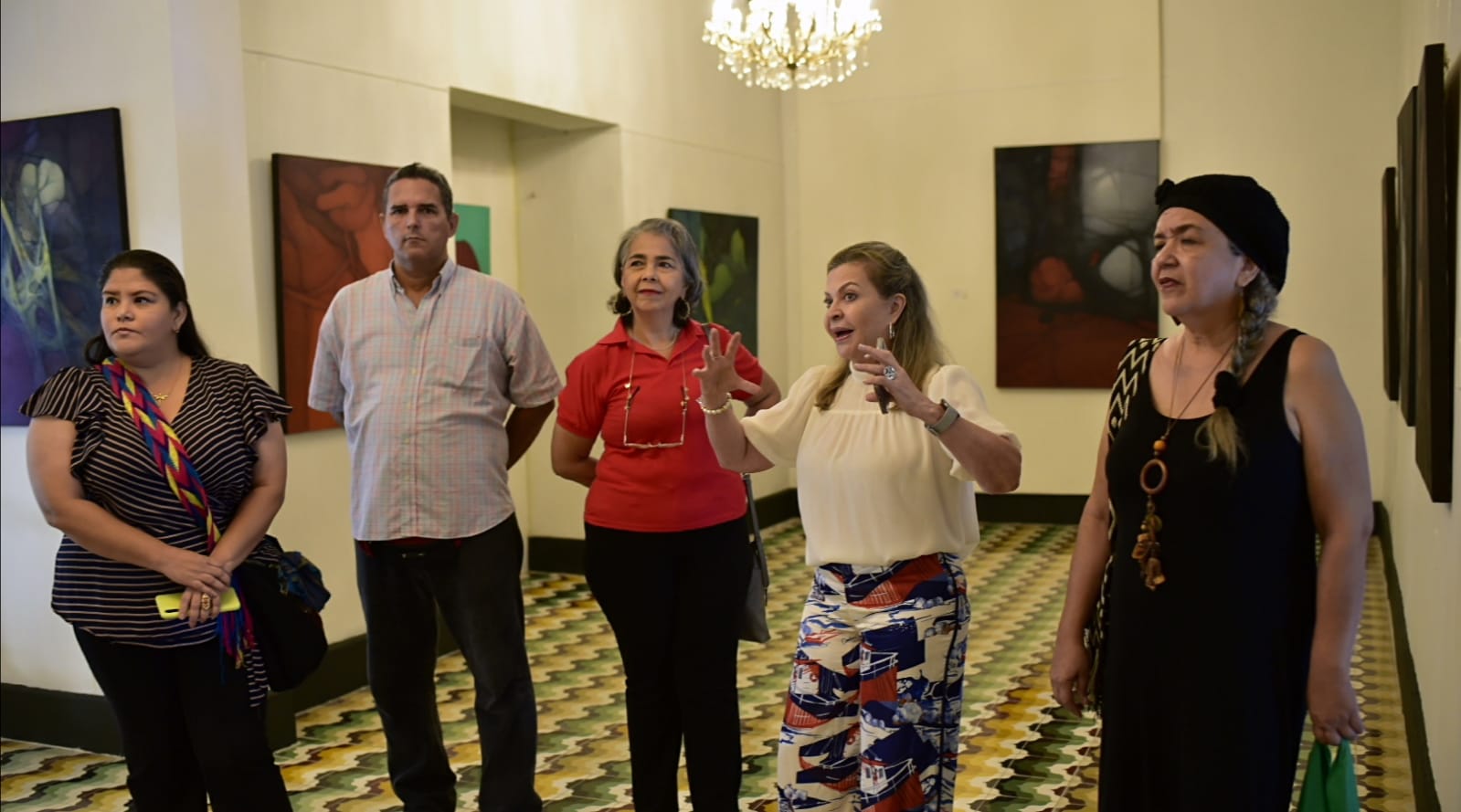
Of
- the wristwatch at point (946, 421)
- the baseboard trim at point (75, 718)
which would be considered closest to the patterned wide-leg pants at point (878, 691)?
the wristwatch at point (946, 421)

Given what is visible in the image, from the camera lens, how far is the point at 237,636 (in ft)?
10.2

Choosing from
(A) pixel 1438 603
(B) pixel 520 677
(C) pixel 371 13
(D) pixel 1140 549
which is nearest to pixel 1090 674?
(D) pixel 1140 549

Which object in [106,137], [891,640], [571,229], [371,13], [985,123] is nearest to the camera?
[891,640]

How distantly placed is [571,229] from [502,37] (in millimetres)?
1345

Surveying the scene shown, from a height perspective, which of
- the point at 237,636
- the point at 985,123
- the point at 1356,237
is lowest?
the point at 237,636

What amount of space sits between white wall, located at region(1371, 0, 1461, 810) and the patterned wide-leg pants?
1046 millimetres

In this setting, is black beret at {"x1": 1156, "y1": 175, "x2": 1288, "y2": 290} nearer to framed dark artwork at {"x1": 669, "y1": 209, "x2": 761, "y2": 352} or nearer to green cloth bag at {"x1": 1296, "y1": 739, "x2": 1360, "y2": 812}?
green cloth bag at {"x1": 1296, "y1": 739, "x2": 1360, "y2": 812}

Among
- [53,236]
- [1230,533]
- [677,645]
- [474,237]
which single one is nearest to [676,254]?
[677,645]

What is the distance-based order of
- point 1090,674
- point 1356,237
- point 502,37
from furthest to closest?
point 1356,237, point 502,37, point 1090,674

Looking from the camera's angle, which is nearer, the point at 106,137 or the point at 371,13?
the point at 106,137

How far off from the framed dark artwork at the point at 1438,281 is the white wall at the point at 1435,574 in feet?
0.18

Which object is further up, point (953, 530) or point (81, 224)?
point (81, 224)

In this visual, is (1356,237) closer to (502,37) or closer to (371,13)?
(502,37)

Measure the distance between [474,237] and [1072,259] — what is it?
13.4 ft
